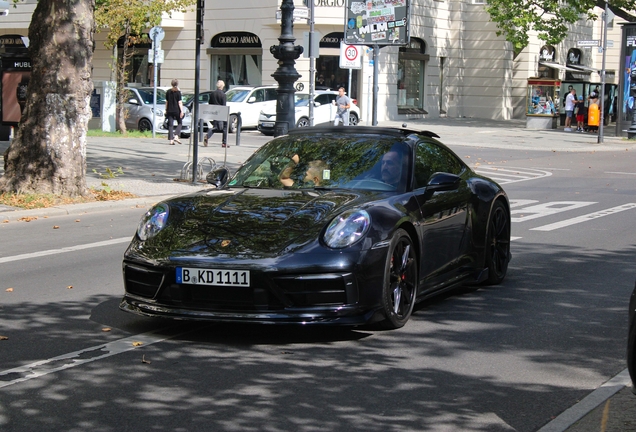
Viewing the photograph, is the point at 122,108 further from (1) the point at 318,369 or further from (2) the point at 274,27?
(1) the point at 318,369

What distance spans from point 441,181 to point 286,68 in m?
11.3

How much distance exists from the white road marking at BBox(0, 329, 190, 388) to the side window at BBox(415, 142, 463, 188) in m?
2.30

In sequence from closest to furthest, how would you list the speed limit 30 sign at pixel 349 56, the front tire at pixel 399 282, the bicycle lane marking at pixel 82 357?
the bicycle lane marking at pixel 82 357 < the front tire at pixel 399 282 < the speed limit 30 sign at pixel 349 56

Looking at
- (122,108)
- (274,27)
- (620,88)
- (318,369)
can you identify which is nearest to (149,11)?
(122,108)

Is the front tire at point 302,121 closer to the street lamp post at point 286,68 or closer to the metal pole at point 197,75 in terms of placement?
the street lamp post at point 286,68

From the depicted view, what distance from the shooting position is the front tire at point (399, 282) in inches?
263

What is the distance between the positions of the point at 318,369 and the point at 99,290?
3122mm

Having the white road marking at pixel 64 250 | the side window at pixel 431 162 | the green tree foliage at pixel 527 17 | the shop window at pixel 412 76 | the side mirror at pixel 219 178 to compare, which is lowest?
the white road marking at pixel 64 250

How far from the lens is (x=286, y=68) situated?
18391 mm

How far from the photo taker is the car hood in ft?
21.0

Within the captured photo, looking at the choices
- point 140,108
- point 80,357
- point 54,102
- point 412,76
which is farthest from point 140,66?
point 80,357

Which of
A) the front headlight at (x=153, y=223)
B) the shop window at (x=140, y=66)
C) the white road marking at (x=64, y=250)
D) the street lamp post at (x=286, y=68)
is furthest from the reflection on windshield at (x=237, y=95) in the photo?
the front headlight at (x=153, y=223)

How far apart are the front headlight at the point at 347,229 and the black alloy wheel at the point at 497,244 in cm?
227

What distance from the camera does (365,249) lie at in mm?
6484
